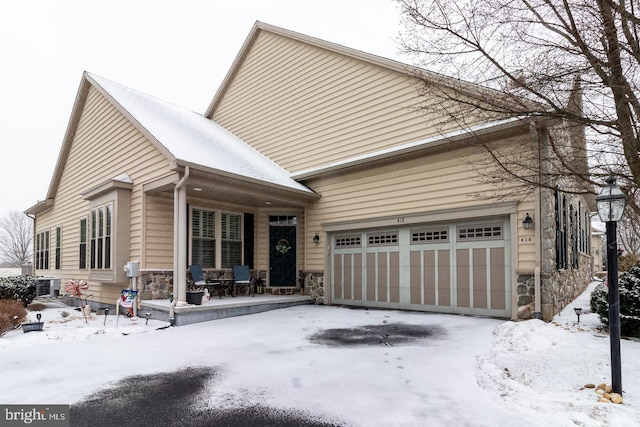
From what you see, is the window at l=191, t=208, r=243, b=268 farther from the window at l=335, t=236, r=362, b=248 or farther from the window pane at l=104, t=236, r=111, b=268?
the window at l=335, t=236, r=362, b=248

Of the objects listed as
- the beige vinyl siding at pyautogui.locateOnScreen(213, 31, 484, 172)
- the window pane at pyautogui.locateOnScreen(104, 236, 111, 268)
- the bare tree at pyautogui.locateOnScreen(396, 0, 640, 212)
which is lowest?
the window pane at pyautogui.locateOnScreen(104, 236, 111, 268)

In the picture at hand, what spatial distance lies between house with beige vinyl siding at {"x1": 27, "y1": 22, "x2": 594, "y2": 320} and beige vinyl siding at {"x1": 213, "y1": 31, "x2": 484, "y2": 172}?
46 mm

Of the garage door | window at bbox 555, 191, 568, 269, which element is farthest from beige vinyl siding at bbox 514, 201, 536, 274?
window at bbox 555, 191, 568, 269

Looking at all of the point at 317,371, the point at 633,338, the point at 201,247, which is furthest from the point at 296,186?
the point at 633,338

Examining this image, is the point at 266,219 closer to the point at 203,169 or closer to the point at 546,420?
the point at 203,169

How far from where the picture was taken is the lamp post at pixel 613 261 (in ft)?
11.9

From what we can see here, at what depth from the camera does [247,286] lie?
11.1 m

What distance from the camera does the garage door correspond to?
7.95 metres

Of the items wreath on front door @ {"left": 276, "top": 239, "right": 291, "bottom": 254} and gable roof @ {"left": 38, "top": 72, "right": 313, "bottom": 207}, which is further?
wreath on front door @ {"left": 276, "top": 239, "right": 291, "bottom": 254}

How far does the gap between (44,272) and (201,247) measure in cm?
1014

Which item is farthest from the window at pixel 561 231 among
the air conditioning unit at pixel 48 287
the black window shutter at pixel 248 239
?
the air conditioning unit at pixel 48 287

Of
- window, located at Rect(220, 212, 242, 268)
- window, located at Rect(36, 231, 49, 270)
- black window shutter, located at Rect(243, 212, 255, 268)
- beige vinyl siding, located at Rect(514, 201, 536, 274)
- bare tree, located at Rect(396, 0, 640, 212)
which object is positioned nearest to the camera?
bare tree, located at Rect(396, 0, 640, 212)

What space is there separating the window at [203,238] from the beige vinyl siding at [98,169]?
806 mm

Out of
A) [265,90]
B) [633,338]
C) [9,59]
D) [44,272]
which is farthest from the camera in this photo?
[9,59]
